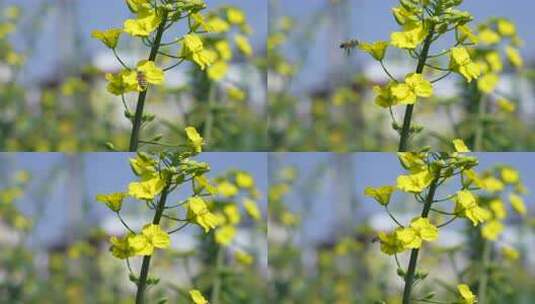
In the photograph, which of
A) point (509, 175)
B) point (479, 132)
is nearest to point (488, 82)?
point (479, 132)

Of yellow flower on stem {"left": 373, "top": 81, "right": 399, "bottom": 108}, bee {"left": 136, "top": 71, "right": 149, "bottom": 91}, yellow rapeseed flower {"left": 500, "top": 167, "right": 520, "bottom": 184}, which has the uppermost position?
bee {"left": 136, "top": 71, "right": 149, "bottom": 91}

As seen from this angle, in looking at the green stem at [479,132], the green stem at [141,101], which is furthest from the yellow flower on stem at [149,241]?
the green stem at [479,132]

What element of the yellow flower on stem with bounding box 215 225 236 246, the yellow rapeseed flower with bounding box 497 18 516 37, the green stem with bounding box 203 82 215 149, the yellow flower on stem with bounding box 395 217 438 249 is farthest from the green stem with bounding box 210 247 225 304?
the yellow rapeseed flower with bounding box 497 18 516 37

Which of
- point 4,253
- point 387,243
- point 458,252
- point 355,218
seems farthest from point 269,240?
point 4,253

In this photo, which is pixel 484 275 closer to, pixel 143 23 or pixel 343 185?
pixel 343 185

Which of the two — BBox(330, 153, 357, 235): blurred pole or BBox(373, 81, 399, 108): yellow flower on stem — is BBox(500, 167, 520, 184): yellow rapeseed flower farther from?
BBox(373, 81, 399, 108): yellow flower on stem

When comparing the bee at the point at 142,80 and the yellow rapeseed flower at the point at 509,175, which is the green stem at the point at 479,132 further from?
the bee at the point at 142,80

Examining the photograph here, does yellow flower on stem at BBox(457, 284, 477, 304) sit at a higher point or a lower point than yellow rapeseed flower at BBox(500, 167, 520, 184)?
lower
